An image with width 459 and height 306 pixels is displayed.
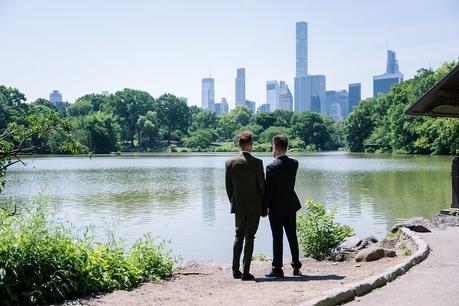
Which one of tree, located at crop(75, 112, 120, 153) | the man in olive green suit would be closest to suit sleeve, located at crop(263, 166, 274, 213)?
the man in olive green suit

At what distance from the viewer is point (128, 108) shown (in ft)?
407

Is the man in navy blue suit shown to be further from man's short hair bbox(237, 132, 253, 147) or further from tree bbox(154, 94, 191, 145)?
tree bbox(154, 94, 191, 145)

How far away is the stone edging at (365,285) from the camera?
5.34m

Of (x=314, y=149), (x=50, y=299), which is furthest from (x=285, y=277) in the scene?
(x=314, y=149)

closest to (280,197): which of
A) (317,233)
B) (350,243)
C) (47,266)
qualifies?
(317,233)

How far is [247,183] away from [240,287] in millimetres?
1318

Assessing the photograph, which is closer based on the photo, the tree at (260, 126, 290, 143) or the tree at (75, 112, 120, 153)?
the tree at (75, 112, 120, 153)

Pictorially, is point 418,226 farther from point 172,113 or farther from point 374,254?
point 172,113

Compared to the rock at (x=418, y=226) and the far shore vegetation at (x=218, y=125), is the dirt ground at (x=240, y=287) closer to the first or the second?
the rock at (x=418, y=226)

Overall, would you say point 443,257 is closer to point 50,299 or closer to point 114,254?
point 114,254

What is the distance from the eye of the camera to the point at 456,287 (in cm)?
601

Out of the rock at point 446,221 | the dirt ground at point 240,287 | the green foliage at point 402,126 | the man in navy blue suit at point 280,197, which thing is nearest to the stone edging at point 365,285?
the dirt ground at point 240,287

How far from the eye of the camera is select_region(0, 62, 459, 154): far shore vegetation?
247 feet

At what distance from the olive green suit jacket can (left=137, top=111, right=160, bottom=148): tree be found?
110006 mm
